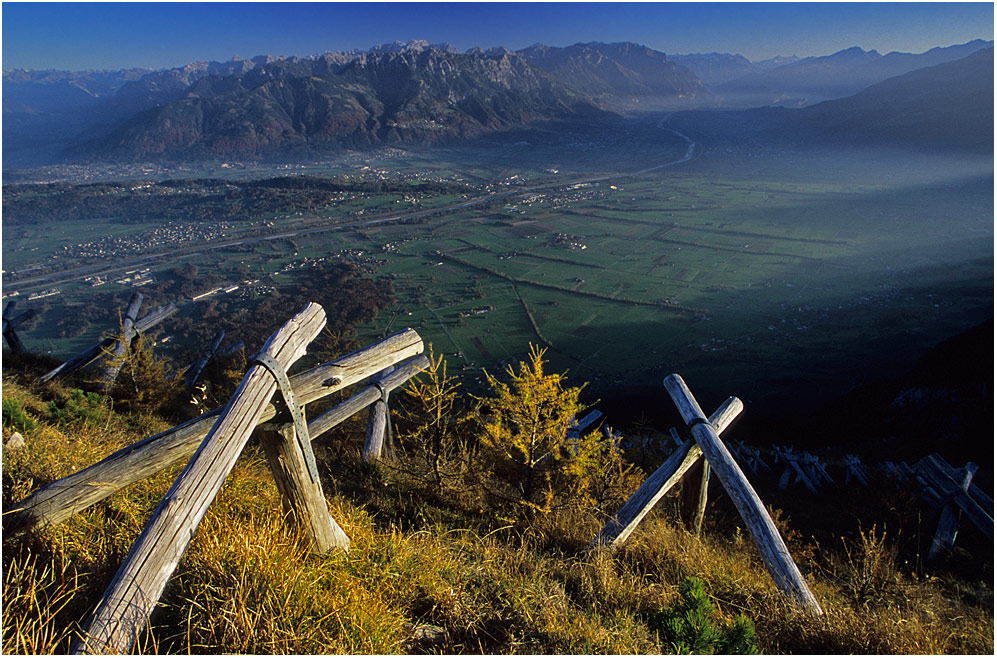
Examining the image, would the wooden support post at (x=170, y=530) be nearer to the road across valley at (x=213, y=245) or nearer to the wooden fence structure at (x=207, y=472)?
the wooden fence structure at (x=207, y=472)

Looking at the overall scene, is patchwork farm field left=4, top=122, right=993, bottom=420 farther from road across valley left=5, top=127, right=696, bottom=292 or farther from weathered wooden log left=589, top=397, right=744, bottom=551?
weathered wooden log left=589, top=397, right=744, bottom=551

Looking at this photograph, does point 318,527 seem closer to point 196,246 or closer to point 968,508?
point 968,508

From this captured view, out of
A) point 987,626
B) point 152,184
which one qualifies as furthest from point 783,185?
point 152,184

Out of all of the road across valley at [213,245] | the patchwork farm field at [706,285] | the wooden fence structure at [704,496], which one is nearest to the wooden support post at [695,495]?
the wooden fence structure at [704,496]

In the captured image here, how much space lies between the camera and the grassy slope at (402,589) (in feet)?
9.59

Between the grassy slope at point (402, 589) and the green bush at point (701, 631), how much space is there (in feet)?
0.41

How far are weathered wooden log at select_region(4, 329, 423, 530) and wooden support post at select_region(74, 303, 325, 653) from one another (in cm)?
27

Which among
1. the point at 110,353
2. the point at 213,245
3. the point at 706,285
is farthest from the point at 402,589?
the point at 213,245

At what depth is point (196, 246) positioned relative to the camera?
85.2m

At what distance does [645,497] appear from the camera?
5344mm

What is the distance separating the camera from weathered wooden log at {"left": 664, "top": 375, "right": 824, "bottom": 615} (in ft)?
14.0

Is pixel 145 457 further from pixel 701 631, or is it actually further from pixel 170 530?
pixel 701 631

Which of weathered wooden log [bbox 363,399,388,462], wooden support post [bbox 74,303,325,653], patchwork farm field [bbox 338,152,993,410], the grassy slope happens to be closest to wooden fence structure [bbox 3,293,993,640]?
wooden support post [bbox 74,303,325,653]

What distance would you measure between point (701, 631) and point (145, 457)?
4351mm
